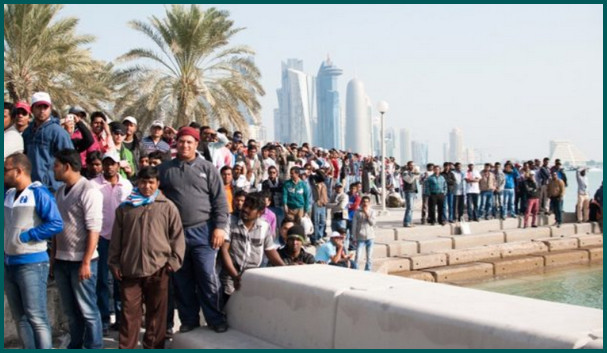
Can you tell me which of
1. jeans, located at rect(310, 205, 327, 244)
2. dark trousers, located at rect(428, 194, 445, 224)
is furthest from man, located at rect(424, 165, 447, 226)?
jeans, located at rect(310, 205, 327, 244)

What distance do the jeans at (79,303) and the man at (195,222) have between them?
0.66 m

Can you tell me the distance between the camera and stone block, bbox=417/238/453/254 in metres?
17.7

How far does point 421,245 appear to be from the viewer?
57.9ft

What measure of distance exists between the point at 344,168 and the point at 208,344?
18175mm

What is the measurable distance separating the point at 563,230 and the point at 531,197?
1.85 metres

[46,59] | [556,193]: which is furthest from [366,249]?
[46,59]

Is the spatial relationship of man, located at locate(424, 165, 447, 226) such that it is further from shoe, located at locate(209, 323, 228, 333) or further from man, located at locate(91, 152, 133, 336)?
shoe, located at locate(209, 323, 228, 333)

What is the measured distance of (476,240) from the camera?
19281 mm

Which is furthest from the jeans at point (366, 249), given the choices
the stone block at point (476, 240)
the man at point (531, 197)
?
the man at point (531, 197)

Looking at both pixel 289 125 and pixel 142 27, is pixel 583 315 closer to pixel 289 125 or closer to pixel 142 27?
pixel 142 27

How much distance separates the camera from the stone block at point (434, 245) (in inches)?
695

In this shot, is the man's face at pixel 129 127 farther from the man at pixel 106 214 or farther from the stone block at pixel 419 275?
the stone block at pixel 419 275

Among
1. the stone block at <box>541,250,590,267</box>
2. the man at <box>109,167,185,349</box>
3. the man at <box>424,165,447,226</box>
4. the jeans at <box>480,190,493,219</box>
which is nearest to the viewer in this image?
the man at <box>109,167,185,349</box>

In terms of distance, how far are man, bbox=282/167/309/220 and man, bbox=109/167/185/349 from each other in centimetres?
775
